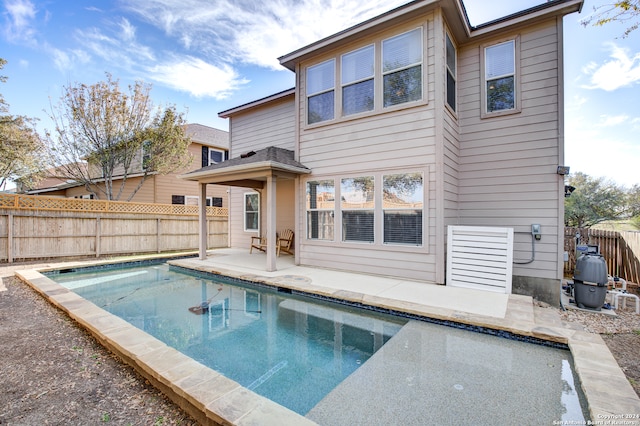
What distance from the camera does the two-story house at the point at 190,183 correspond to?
13.5 meters

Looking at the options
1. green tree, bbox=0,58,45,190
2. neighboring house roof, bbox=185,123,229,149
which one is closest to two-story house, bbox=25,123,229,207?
neighboring house roof, bbox=185,123,229,149

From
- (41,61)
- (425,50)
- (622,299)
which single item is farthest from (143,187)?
(622,299)

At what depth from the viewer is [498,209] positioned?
5812 mm

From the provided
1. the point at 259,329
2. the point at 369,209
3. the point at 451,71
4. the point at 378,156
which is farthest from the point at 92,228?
the point at 451,71

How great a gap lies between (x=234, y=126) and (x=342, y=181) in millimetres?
5542

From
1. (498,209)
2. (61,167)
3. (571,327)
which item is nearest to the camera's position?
(571,327)

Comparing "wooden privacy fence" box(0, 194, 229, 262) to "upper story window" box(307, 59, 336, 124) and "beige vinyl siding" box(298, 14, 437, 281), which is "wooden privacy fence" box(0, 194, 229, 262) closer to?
"beige vinyl siding" box(298, 14, 437, 281)

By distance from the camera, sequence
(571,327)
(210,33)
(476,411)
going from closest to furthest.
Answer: (476,411) → (571,327) → (210,33)

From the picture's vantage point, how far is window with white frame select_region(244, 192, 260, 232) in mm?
9883

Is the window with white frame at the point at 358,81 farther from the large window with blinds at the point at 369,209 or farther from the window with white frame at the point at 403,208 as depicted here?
the window with white frame at the point at 403,208

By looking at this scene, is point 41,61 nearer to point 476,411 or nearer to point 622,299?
point 476,411

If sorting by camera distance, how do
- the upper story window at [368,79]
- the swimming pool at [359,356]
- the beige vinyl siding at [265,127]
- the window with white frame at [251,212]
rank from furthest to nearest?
the window with white frame at [251,212] → the beige vinyl siding at [265,127] → the upper story window at [368,79] → the swimming pool at [359,356]

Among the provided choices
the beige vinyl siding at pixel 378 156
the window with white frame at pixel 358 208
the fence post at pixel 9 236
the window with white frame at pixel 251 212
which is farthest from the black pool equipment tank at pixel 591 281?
the fence post at pixel 9 236

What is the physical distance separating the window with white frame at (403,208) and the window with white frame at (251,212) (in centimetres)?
519
